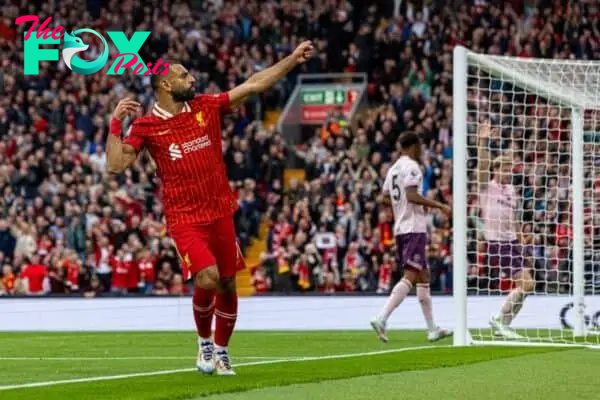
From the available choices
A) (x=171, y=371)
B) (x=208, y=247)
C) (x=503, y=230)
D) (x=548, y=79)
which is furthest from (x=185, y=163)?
(x=548, y=79)

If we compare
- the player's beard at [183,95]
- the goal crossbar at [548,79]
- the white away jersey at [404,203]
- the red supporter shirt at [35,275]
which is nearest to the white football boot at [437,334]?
the white away jersey at [404,203]

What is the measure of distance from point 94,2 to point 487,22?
10157 mm

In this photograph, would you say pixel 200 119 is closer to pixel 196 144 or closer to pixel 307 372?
pixel 196 144

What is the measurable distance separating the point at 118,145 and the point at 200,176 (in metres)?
0.68

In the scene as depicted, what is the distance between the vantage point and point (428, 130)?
29594mm

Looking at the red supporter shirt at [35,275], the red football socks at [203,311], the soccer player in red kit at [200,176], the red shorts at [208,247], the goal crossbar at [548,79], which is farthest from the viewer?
the red supporter shirt at [35,275]

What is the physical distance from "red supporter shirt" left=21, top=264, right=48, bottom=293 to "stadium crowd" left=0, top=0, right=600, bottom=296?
0.03m

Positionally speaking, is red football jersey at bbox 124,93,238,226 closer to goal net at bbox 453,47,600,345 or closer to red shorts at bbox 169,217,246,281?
red shorts at bbox 169,217,246,281

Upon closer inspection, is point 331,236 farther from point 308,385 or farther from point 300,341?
point 308,385

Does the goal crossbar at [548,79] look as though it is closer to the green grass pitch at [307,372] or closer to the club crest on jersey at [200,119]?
the green grass pitch at [307,372]

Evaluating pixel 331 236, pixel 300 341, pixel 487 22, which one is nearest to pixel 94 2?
pixel 487 22

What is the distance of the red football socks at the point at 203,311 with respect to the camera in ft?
37.8

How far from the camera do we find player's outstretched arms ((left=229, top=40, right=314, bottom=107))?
445 inches

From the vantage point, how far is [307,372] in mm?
11422
